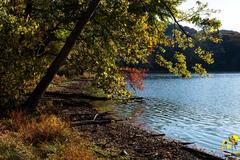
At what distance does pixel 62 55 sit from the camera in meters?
20.4

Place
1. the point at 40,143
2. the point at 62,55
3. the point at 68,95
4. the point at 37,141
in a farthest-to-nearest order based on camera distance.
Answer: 1. the point at 68,95
2. the point at 62,55
3. the point at 37,141
4. the point at 40,143

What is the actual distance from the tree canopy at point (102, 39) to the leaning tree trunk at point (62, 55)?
0.71m

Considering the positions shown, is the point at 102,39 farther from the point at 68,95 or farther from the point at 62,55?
the point at 68,95

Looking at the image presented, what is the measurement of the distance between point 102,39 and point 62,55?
4.28 metres

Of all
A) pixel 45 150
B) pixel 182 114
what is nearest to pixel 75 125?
pixel 45 150

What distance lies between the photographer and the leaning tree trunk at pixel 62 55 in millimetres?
19938

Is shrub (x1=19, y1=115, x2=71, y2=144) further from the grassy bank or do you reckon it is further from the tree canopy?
the tree canopy

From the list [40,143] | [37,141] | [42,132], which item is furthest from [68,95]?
[40,143]

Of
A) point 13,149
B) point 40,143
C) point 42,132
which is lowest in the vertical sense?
point 40,143

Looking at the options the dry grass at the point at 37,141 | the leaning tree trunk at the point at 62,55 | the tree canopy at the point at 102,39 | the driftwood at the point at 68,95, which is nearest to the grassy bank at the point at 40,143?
the dry grass at the point at 37,141

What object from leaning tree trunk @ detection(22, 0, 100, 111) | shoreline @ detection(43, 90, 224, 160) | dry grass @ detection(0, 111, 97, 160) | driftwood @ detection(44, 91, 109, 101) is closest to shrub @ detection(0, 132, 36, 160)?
dry grass @ detection(0, 111, 97, 160)

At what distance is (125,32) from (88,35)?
2.71 metres

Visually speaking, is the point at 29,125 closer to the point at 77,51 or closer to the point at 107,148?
the point at 107,148

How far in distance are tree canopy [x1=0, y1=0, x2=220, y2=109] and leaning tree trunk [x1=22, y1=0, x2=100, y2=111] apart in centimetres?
71
